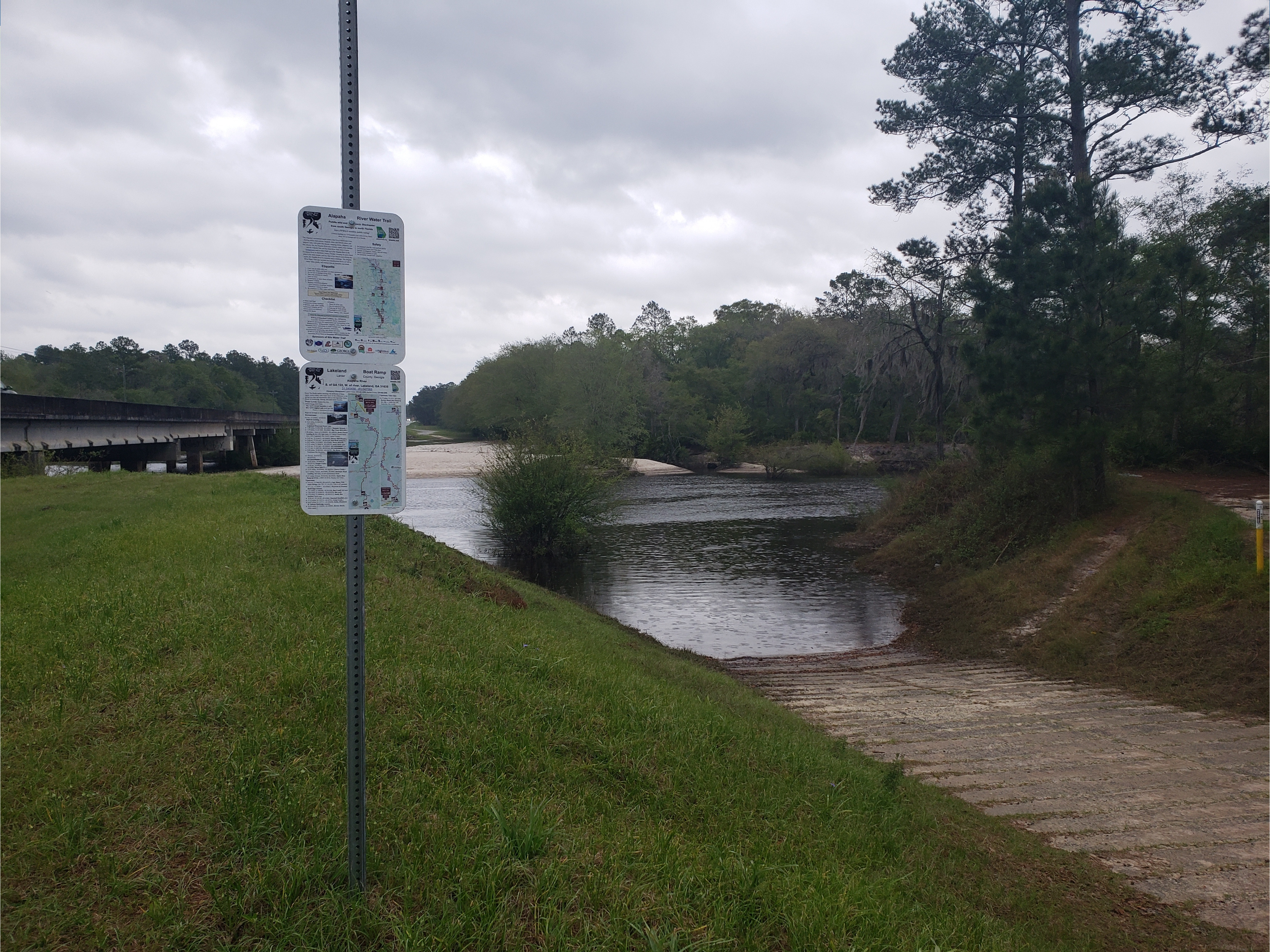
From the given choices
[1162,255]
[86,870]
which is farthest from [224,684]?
[1162,255]

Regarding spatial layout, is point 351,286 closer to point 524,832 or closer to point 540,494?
point 524,832

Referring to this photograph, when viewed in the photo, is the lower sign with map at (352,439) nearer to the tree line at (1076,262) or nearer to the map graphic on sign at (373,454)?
the map graphic on sign at (373,454)

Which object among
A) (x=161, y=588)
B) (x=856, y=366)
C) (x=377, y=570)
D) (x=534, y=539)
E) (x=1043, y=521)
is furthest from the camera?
(x=856, y=366)

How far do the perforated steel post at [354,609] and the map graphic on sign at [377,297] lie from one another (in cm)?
25

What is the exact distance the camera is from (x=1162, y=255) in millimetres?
16156

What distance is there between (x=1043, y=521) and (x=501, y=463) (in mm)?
15961

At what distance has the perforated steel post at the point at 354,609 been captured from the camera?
324 cm

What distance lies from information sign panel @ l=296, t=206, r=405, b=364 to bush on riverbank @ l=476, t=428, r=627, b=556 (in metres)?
22.9

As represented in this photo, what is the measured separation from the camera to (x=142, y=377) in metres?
94.6

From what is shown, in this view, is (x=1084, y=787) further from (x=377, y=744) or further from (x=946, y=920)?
(x=377, y=744)

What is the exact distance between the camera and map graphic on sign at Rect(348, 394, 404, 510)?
10.5 ft

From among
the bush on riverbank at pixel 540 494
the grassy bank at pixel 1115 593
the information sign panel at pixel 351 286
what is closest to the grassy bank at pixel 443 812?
the information sign panel at pixel 351 286

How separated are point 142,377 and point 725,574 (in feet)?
305

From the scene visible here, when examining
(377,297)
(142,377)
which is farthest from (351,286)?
(142,377)
